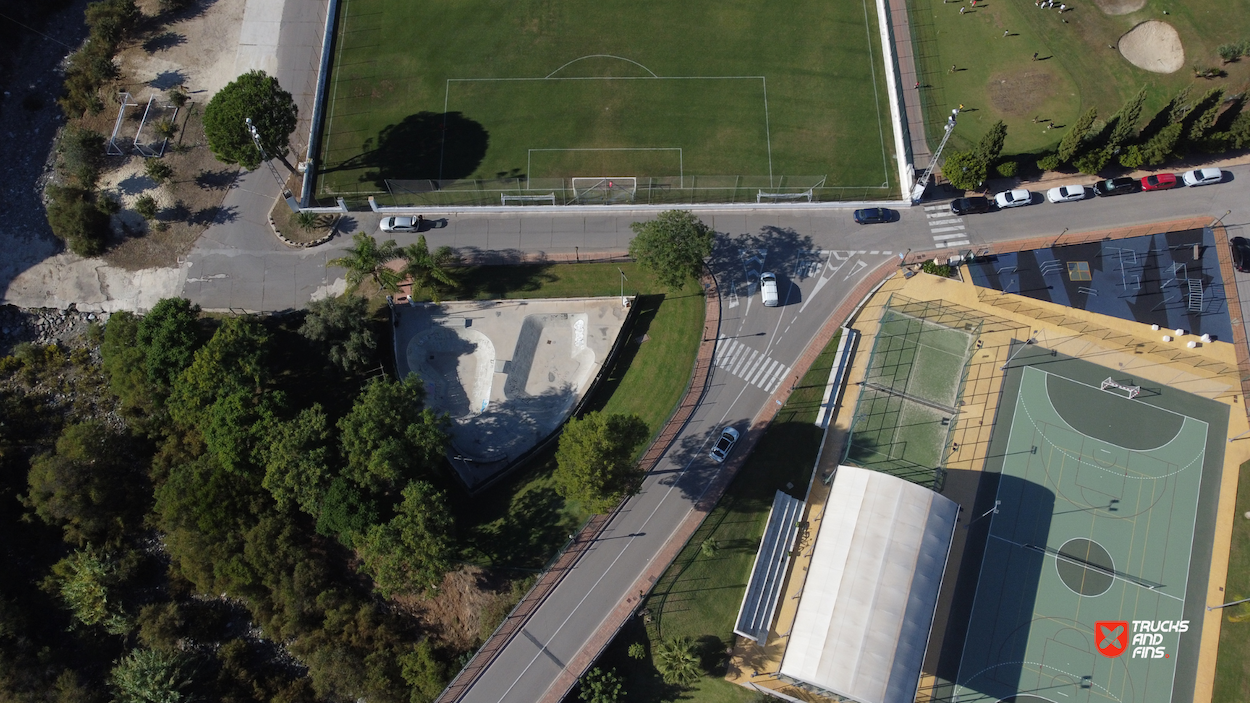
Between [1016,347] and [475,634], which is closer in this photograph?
[475,634]

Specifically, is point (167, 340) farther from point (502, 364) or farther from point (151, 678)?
point (502, 364)

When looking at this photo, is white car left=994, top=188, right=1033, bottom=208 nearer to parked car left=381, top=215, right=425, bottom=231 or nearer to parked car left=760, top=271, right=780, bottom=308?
parked car left=760, top=271, right=780, bottom=308

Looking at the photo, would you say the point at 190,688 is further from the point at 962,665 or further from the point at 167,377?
the point at 962,665

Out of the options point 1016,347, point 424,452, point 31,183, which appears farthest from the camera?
point 31,183

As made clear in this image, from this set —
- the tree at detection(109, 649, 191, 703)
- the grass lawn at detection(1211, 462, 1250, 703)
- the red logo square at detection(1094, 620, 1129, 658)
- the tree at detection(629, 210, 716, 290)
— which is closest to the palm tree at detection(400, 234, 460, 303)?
the tree at detection(629, 210, 716, 290)

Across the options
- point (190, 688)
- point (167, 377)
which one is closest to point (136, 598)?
point (190, 688)

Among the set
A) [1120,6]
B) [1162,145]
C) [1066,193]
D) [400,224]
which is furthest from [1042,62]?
[400,224]
